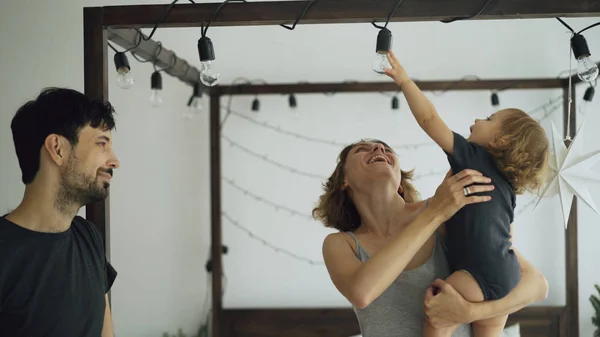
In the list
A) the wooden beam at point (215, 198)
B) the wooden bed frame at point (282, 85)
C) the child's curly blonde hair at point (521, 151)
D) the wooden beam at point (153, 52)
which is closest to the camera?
the child's curly blonde hair at point (521, 151)

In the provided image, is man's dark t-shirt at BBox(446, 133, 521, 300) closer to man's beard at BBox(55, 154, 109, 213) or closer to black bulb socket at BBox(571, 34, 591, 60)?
black bulb socket at BBox(571, 34, 591, 60)

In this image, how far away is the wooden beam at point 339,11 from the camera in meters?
1.70

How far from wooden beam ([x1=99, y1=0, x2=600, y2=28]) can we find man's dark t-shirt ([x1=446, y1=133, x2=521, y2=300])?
378mm

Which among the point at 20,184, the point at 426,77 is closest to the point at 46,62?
the point at 20,184

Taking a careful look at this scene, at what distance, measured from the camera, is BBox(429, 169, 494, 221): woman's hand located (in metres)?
1.52

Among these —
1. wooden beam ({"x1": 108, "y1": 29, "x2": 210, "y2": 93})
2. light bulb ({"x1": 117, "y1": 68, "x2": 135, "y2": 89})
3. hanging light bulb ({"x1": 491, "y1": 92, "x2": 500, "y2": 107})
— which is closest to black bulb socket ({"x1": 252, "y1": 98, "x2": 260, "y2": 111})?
wooden beam ({"x1": 108, "y1": 29, "x2": 210, "y2": 93})

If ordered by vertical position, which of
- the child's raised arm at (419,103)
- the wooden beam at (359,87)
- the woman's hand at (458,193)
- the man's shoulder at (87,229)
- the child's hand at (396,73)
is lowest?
the man's shoulder at (87,229)

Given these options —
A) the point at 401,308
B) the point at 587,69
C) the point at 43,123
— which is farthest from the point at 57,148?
the point at 587,69

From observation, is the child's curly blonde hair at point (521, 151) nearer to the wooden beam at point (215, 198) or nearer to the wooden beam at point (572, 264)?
the wooden beam at point (572, 264)

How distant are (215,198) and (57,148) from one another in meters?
2.31

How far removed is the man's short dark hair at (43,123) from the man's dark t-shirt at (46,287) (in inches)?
6.4

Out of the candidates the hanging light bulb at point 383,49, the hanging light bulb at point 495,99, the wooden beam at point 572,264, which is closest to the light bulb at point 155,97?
the hanging light bulb at point 383,49

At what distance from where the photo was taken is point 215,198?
150 inches

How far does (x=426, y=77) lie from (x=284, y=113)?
95 centimetres
